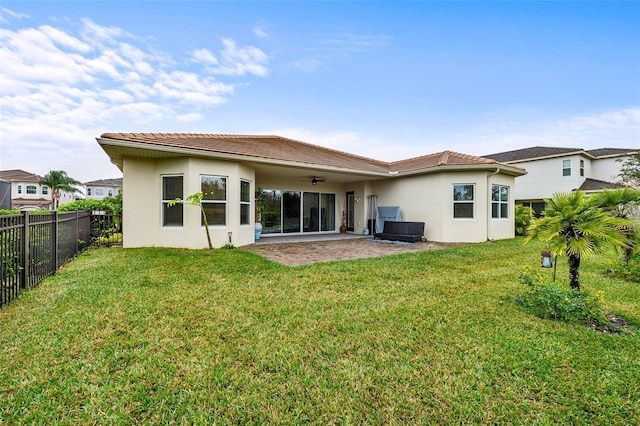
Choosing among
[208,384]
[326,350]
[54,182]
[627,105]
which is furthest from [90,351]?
[54,182]

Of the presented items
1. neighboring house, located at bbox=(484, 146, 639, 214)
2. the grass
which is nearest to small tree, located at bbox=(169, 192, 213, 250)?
the grass

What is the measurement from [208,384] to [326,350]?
44.8 inches

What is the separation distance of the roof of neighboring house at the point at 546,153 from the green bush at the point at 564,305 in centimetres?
2409

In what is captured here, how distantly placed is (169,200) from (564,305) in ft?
33.6

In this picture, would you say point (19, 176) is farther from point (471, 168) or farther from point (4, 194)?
point (471, 168)

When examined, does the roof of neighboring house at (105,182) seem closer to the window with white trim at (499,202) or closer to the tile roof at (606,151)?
the window with white trim at (499,202)

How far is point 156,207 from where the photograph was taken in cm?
941

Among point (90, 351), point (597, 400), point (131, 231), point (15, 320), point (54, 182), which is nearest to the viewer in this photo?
point (597, 400)

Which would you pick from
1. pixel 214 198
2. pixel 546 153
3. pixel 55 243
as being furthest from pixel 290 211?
pixel 546 153

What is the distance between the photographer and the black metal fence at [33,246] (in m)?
4.01

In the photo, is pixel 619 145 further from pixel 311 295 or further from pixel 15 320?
pixel 15 320

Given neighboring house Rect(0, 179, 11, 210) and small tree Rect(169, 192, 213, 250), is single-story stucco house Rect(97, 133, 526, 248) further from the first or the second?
neighboring house Rect(0, 179, 11, 210)

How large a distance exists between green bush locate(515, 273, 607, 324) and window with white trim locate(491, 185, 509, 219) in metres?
9.15

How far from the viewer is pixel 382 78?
520 inches
